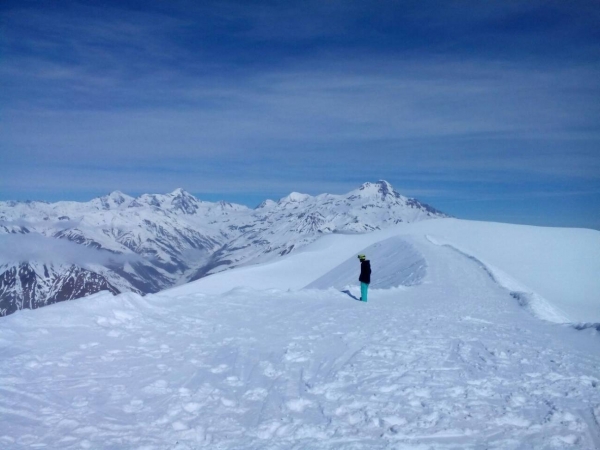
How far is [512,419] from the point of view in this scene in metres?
6.93

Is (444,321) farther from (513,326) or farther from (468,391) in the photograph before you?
Answer: (468,391)

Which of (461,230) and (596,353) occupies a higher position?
(461,230)

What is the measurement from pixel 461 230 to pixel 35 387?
50.5 m

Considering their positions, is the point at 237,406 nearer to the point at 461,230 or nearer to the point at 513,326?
the point at 513,326

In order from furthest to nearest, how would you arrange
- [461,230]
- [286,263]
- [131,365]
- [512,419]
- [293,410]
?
1. [461,230]
2. [286,263]
3. [131,365]
4. [293,410]
5. [512,419]

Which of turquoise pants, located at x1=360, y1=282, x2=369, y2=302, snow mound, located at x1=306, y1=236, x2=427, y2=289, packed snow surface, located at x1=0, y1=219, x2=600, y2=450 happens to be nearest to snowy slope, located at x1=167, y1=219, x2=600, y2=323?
snow mound, located at x1=306, y1=236, x2=427, y2=289

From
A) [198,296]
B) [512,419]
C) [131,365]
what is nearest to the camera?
[512,419]

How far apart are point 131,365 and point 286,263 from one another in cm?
3442

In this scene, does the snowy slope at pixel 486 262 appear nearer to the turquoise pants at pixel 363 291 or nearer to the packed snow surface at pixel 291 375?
the turquoise pants at pixel 363 291

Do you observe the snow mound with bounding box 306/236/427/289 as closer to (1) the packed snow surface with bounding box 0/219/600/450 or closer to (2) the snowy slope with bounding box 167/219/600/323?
(2) the snowy slope with bounding box 167/219/600/323

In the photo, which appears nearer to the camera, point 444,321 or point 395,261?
point 444,321

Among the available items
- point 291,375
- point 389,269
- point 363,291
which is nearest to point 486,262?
point 389,269

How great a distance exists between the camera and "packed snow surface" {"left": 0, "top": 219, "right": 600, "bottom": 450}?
6.49m

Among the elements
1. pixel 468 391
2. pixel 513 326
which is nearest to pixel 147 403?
pixel 468 391
